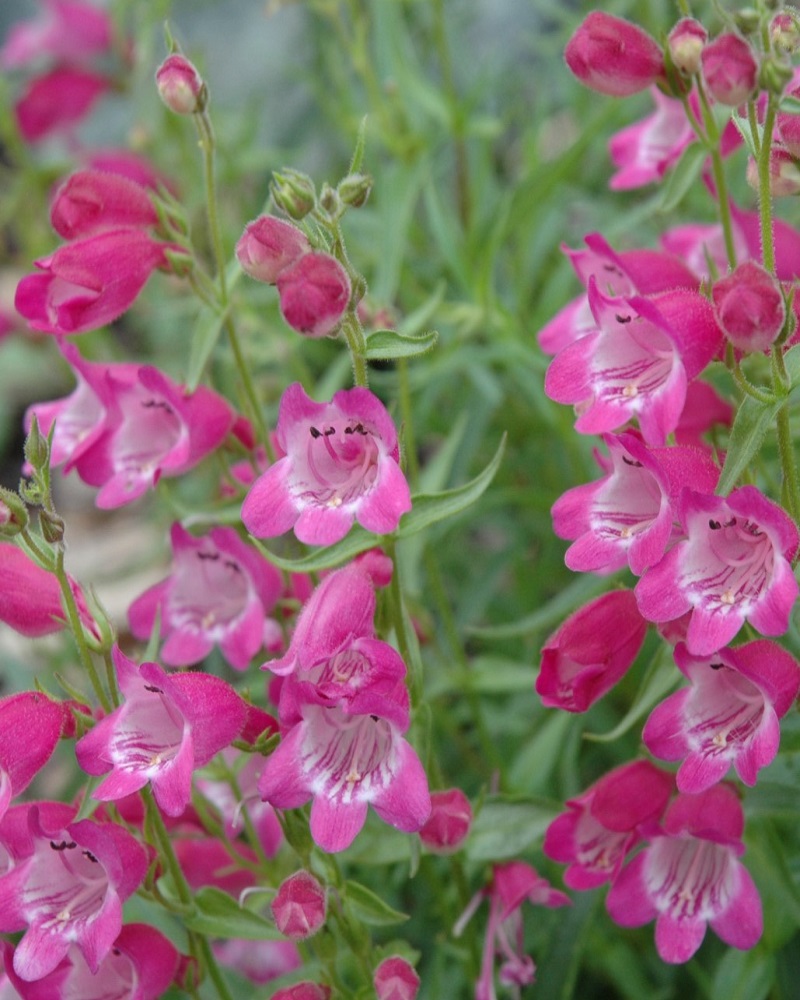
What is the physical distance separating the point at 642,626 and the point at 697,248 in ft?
2.57

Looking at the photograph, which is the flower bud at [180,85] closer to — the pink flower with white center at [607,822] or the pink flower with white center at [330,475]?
the pink flower with white center at [330,475]

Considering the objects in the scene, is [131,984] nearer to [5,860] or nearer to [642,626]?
[5,860]

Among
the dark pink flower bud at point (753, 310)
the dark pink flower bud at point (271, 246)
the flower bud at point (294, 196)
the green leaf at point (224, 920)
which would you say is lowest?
the green leaf at point (224, 920)

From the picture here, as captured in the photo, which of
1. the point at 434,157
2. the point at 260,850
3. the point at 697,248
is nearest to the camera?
the point at 260,850

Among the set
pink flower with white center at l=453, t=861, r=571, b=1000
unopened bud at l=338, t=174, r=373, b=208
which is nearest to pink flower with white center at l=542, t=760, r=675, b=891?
pink flower with white center at l=453, t=861, r=571, b=1000

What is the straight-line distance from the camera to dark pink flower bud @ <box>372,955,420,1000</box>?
174 cm

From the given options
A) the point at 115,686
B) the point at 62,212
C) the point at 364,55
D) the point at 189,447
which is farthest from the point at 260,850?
the point at 364,55

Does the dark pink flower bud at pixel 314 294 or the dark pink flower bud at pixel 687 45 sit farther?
the dark pink flower bud at pixel 687 45

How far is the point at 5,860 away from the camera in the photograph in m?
1.89

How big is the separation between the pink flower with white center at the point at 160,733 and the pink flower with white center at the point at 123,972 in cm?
27

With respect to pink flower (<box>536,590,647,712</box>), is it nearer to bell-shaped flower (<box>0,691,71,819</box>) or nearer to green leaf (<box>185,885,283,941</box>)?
green leaf (<box>185,885,283,941</box>)

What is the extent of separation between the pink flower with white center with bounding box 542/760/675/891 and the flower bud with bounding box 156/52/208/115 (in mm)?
1213

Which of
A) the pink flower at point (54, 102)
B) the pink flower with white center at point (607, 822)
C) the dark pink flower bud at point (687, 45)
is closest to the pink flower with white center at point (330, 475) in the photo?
the pink flower with white center at point (607, 822)

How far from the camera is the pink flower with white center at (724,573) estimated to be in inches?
62.7
